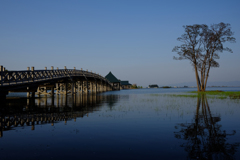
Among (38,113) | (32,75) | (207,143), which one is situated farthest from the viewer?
(32,75)

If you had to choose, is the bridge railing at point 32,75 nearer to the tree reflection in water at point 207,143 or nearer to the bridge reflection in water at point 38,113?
the bridge reflection in water at point 38,113

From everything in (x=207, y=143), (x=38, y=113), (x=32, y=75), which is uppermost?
(x=32, y=75)

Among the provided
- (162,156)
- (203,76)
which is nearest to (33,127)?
(162,156)

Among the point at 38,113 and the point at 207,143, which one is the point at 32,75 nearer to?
the point at 38,113

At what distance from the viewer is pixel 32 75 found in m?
28.5

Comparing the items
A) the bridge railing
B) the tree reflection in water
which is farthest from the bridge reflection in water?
the tree reflection in water

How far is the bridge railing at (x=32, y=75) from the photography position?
2261 centimetres

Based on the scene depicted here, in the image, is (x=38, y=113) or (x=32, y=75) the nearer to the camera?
(x=38, y=113)

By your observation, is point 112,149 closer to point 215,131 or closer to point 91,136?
point 91,136

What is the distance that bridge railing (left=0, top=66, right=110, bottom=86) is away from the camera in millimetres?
22609

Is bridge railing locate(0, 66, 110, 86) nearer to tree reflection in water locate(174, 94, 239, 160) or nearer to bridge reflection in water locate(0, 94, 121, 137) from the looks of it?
bridge reflection in water locate(0, 94, 121, 137)

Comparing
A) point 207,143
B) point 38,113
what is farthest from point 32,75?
point 207,143

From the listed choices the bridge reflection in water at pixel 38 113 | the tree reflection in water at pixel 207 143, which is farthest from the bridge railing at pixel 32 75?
the tree reflection in water at pixel 207 143

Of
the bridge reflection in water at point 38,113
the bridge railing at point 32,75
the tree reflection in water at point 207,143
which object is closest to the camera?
the tree reflection in water at point 207,143
